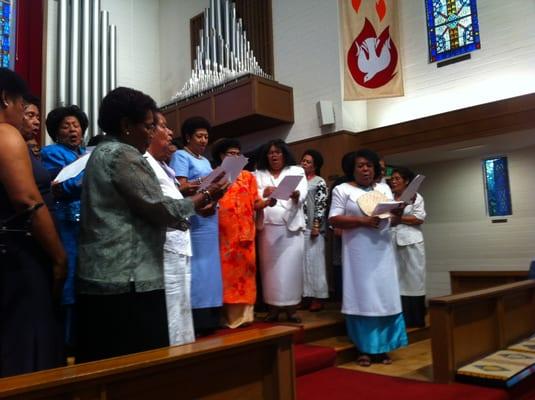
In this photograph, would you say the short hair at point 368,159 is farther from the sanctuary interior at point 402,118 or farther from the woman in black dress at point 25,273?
the woman in black dress at point 25,273

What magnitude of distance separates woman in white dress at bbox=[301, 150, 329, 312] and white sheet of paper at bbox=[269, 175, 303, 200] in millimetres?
1072

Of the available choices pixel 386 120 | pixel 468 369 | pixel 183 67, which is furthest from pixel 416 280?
pixel 183 67

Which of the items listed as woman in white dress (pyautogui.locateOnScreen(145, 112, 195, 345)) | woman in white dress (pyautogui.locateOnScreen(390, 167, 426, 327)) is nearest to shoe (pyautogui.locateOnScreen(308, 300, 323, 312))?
woman in white dress (pyautogui.locateOnScreen(390, 167, 426, 327))

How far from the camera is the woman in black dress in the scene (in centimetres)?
131

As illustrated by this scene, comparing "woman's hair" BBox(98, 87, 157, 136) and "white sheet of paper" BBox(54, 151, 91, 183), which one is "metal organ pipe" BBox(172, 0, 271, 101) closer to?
"white sheet of paper" BBox(54, 151, 91, 183)

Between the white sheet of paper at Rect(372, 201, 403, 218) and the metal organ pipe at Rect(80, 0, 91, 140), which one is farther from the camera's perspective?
the metal organ pipe at Rect(80, 0, 91, 140)

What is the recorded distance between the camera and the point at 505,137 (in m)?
5.01

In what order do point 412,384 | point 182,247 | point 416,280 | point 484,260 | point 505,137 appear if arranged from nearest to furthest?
point 182,247, point 412,384, point 416,280, point 505,137, point 484,260

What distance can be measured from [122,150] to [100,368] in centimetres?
60

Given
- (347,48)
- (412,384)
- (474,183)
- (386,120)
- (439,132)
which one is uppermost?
(347,48)

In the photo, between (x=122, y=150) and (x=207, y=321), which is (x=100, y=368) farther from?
(x=207, y=321)

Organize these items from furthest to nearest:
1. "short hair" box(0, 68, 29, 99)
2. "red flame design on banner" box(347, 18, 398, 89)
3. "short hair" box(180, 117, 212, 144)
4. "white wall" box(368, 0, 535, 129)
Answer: "red flame design on banner" box(347, 18, 398, 89)
"white wall" box(368, 0, 535, 129)
"short hair" box(180, 117, 212, 144)
"short hair" box(0, 68, 29, 99)

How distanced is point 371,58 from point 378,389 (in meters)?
3.96

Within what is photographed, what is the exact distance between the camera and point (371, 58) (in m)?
5.51
